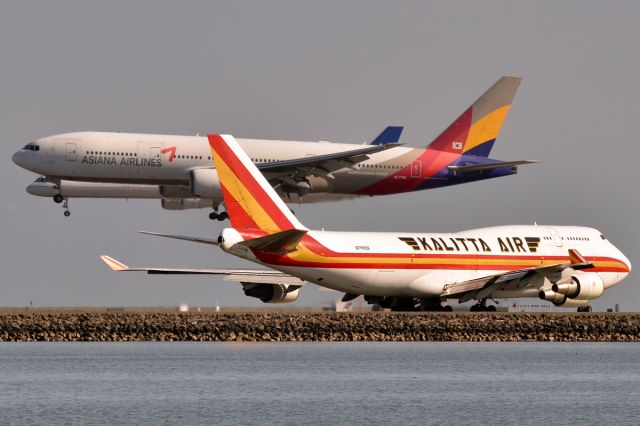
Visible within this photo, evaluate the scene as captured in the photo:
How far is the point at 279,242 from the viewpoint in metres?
68.2

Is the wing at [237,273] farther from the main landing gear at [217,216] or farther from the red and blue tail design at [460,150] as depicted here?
the red and blue tail design at [460,150]

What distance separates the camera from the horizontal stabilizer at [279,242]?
220 ft

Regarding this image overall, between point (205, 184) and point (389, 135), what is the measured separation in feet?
47.3

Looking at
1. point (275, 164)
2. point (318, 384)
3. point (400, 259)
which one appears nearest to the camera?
point (318, 384)

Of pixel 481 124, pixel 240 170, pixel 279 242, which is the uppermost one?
pixel 481 124

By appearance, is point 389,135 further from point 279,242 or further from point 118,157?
point 279,242

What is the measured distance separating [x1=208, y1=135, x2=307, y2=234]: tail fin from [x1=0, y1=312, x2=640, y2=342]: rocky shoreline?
8.60 metres

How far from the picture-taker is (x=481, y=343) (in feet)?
248

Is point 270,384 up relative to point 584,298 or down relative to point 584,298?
down

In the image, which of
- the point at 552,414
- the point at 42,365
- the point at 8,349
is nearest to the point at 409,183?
the point at 8,349

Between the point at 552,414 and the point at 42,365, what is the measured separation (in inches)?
899

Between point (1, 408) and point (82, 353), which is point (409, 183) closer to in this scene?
point (82, 353)

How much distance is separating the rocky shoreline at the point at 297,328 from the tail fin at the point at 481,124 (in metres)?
24.5

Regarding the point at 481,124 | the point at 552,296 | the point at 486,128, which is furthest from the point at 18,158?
the point at 486,128
